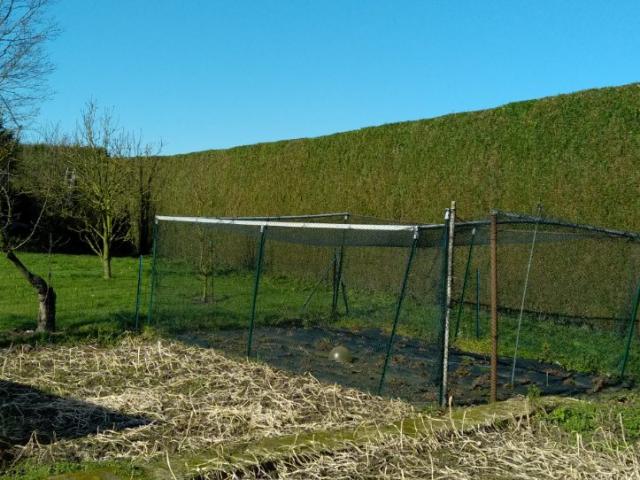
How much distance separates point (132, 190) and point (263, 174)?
405cm

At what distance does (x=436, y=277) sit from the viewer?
24.8 ft

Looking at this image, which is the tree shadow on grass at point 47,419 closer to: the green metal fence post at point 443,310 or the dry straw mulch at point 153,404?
the dry straw mulch at point 153,404

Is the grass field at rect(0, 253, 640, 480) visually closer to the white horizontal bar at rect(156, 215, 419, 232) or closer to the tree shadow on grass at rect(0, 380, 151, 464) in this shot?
the tree shadow on grass at rect(0, 380, 151, 464)

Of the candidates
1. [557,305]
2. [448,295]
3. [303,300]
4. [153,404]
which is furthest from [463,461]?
[557,305]

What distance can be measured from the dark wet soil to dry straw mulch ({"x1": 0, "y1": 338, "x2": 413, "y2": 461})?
0.31 metres

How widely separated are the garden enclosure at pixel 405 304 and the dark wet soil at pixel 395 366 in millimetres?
25

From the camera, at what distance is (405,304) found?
7145 mm

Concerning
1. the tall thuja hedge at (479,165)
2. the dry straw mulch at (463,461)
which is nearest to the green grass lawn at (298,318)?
the tall thuja hedge at (479,165)

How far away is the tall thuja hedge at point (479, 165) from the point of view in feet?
30.4

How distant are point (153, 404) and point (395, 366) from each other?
251 centimetres

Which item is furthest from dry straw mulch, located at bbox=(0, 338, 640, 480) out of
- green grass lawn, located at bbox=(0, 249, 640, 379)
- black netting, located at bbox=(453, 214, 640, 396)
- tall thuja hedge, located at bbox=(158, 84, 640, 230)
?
tall thuja hedge, located at bbox=(158, 84, 640, 230)

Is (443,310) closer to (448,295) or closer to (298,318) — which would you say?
(448,295)

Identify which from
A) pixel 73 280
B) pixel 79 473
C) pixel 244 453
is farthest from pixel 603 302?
pixel 73 280

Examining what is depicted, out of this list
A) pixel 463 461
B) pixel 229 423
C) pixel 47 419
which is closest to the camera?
pixel 463 461
